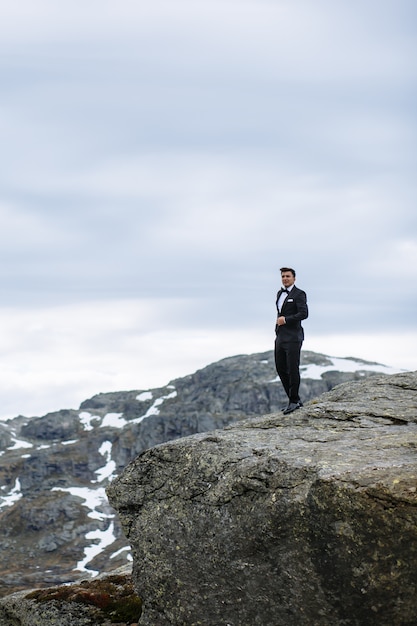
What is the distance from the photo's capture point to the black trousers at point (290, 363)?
74.5 ft

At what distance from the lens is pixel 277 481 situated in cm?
1680

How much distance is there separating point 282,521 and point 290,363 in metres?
7.37

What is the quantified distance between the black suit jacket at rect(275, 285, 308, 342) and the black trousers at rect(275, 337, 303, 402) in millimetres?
226

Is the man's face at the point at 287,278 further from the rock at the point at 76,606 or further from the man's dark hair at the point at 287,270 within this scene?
the rock at the point at 76,606

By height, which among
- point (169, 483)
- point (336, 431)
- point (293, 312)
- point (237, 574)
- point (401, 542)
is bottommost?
point (237, 574)

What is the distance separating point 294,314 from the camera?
74.9ft

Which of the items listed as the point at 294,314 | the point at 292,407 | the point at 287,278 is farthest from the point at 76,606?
the point at 287,278

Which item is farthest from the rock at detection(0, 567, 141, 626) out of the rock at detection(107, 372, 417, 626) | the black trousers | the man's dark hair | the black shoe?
the man's dark hair

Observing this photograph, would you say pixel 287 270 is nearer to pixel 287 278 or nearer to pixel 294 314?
pixel 287 278

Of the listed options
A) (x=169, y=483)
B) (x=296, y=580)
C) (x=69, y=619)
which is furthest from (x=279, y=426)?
(x=69, y=619)

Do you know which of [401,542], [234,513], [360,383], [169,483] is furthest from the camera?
[360,383]

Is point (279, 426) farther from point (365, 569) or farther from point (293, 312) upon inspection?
point (365, 569)

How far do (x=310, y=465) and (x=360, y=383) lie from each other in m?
9.93

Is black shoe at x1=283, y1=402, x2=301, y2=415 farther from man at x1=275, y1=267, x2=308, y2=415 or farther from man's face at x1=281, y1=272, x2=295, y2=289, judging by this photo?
man's face at x1=281, y1=272, x2=295, y2=289
